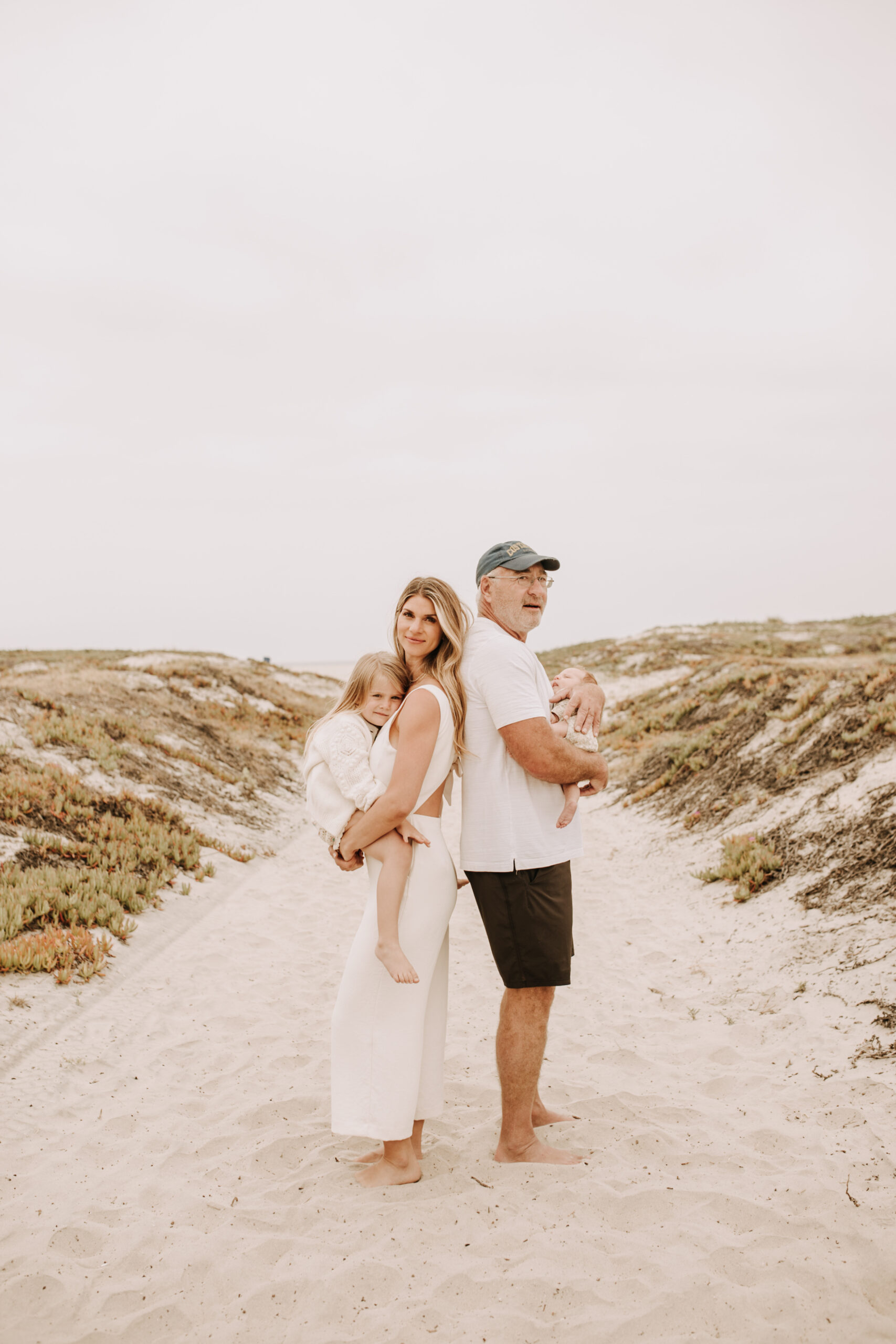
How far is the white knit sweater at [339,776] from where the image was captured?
11.9ft

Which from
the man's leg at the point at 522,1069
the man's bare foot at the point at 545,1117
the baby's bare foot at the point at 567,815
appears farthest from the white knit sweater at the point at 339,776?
the man's bare foot at the point at 545,1117

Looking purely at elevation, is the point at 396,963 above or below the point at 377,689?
below

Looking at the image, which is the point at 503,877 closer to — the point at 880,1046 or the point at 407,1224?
the point at 407,1224

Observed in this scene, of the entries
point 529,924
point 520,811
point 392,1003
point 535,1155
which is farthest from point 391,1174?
point 520,811

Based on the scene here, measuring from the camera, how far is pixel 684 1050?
538 centimetres

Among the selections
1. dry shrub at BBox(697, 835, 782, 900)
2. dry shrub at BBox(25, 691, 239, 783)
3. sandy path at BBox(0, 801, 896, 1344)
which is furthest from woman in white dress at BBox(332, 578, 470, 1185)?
dry shrub at BBox(25, 691, 239, 783)

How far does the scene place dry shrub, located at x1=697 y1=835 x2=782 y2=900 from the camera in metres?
8.32

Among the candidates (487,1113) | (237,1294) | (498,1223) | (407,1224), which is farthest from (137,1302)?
(487,1113)

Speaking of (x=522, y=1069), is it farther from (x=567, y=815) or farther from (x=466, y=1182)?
(x=567, y=815)

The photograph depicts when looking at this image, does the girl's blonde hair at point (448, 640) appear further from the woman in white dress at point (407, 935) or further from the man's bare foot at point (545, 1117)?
the man's bare foot at point (545, 1117)

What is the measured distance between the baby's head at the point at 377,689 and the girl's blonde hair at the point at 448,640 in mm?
112

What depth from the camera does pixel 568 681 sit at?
402 cm

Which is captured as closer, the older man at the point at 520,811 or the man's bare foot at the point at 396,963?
the man's bare foot at the point at 396,963

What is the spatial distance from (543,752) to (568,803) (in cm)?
38
